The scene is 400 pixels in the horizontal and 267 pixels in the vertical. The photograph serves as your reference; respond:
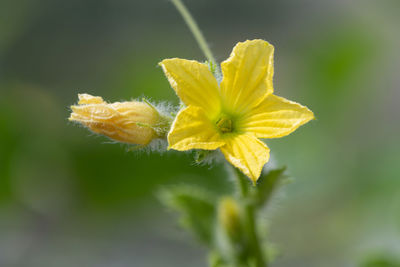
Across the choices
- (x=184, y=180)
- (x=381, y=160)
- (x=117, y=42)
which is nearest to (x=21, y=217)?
(x=184, y=180)

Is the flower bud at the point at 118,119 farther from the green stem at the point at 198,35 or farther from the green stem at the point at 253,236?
the green stem at the point at 253,236

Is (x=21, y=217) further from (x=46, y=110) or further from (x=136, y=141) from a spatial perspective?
(x=136, y=141)

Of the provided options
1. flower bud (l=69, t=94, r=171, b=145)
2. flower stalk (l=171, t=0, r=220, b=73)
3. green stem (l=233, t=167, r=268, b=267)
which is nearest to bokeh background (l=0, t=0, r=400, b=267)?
green stem (l=233, t=167, r=268, b=267)

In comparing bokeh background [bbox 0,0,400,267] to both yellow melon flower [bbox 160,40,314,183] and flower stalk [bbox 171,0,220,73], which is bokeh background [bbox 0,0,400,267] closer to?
yellow melon flower [bbox 160,40,314,183]

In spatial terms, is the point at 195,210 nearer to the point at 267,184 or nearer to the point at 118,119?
the point at 267,184

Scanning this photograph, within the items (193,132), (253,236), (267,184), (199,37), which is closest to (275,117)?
(193,132)

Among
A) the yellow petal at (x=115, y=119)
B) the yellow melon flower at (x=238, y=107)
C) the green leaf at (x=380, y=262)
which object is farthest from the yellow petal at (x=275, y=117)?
the green leaf at (x=380, y=262)
